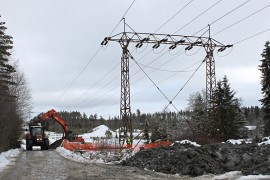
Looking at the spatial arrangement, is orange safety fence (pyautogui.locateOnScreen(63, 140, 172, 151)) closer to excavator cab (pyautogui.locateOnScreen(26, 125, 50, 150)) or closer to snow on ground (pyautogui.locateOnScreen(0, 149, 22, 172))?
excavator cab (pyautogui.locateOnScreen(26, 125, 50, 150))

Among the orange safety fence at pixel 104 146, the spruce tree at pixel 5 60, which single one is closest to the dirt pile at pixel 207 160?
the orange safety fence at pixel 104 146

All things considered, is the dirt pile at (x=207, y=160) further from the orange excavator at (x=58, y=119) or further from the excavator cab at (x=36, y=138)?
the orange excavator at (x=58, y=119)

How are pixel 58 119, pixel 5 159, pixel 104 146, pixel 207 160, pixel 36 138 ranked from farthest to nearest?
pixel 58 119 → pixel 36 138 → pixel 104 146 → pixel 5 159 → pixel 207 160

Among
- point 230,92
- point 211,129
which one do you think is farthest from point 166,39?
point 230,92

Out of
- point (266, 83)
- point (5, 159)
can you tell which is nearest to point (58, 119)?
point (5, 159)

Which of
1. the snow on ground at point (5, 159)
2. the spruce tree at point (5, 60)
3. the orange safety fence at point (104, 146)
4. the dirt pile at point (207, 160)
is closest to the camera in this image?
the dirt pile at point (207, 160)

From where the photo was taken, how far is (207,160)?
18562 mm

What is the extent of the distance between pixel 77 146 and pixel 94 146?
10.0ft

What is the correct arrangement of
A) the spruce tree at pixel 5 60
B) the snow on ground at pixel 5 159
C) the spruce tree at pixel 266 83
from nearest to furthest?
1. the snow on ground at pixel 5 159
2. the spruce tree at pixel 5 60
3. the spruce tree at pixel 266 83

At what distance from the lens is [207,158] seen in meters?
19.0

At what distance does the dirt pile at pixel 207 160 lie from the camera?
1764 centimetres

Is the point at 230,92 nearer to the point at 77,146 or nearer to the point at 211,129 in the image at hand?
the point at 211,129

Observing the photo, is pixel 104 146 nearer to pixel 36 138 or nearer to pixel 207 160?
pixel 36 138

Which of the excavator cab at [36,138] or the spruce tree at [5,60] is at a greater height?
the spruce tree at [5,60]
